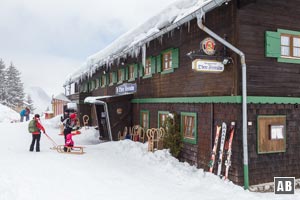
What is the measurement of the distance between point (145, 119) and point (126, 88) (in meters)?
3.05

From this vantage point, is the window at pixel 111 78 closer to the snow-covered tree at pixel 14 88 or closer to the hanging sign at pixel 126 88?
the hanging sign at pixel 126 88

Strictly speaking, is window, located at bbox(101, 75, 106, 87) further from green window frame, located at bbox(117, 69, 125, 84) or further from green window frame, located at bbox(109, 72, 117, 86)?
green window frame, located at bbox(117, 69, 125, 84)

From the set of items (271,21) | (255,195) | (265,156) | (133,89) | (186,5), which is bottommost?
(255,195)

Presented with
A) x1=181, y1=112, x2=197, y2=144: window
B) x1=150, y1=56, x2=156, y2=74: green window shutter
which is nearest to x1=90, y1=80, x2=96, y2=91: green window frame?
x1=150, y1=56, x2=156, y2=74: green window shutter

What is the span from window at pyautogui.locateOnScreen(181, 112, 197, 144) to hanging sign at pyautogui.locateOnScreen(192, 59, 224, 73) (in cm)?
231

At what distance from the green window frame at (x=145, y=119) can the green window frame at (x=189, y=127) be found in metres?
3.38

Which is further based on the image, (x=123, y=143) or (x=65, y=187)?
(x=123, y=143)

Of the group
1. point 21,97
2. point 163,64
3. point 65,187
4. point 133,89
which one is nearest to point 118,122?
point 133,89

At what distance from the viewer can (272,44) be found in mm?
9203

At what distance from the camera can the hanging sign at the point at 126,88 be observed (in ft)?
54.9

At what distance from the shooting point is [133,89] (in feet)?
55.0

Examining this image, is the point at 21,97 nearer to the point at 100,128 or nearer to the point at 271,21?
the point at 100,128

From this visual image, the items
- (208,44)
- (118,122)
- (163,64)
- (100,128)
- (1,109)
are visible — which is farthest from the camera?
(1,109)

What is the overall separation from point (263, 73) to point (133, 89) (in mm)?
8828
